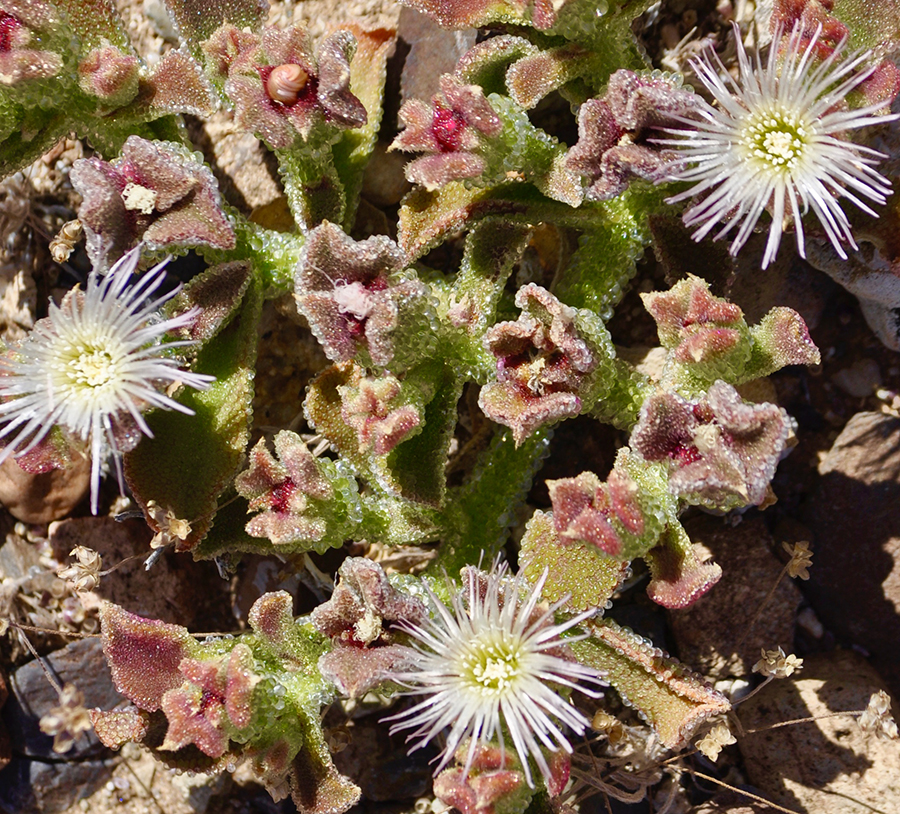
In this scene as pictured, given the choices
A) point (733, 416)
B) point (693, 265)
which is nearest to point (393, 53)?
point (693, 265)

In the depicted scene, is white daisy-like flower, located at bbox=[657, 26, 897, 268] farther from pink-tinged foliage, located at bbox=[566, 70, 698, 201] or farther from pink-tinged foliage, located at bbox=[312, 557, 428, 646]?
pink-tinged foliage, located at bbox=[312, 557, 428, 646]

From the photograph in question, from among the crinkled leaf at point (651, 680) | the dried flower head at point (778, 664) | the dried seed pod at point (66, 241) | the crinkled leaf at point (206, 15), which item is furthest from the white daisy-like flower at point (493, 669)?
the crinkled leaf at point (206, 15)

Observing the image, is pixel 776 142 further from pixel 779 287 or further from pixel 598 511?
pixel 598 511

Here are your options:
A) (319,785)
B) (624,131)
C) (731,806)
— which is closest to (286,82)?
(624,131)

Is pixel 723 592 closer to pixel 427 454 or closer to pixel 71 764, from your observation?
pixel 427 454

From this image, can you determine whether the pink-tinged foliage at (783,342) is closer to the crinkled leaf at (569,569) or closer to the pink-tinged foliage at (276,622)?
the crinkled leaf at (569,569)

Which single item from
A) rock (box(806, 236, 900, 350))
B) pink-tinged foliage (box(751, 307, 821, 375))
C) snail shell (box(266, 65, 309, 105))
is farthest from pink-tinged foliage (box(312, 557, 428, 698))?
rock (box(806, 236, 900, 350))
